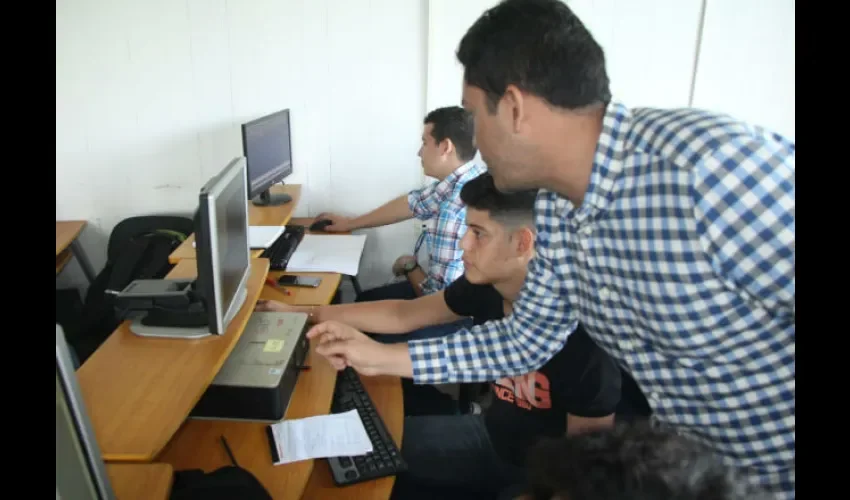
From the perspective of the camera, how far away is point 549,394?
4.44 feet

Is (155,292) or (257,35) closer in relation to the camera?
(155,292)

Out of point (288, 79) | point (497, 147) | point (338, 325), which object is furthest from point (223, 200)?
point (288, 79)

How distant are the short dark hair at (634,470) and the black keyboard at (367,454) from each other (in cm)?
57

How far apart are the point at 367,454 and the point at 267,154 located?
165 cm

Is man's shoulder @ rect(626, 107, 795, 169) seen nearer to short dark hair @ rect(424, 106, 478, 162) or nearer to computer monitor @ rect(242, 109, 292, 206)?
short dark hair @ rect(424, 106, 478, 162)

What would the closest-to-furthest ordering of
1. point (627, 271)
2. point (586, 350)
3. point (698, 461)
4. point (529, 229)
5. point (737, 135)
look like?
1. point (698, 461)
2. point (737, 135)
3. point (627, 271)
4. point (586, 350)
5. point (529, 229)

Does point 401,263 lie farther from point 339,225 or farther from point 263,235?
point 263,235

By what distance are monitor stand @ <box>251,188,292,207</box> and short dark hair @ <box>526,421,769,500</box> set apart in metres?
2.16

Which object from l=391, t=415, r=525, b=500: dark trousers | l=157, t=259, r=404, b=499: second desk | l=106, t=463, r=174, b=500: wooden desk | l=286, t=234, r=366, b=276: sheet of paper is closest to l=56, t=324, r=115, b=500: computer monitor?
l=106, t=463, r=174, b=500: wooden desk

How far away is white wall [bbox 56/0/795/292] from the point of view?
2631 mm

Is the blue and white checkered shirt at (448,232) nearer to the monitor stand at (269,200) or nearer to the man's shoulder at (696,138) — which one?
the monitor stand at (269,200)
